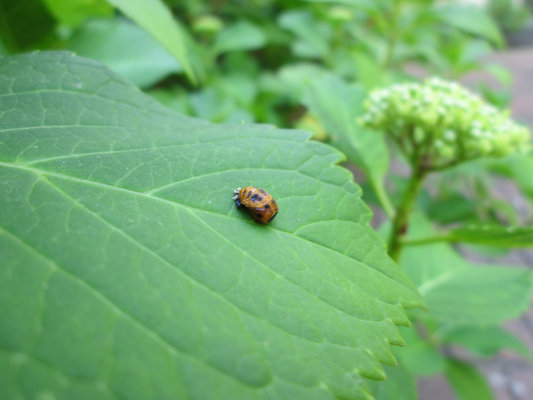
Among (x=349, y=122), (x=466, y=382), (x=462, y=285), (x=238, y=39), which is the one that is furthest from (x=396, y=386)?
(x=238, y=39)

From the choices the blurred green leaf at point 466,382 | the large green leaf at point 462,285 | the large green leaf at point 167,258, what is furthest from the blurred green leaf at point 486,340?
the large green leaf at point 167,258

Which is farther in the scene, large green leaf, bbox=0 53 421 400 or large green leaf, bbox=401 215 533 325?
large green leaf, bbox=401 215 533 325

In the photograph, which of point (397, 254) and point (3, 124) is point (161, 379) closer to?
point (3, 124)

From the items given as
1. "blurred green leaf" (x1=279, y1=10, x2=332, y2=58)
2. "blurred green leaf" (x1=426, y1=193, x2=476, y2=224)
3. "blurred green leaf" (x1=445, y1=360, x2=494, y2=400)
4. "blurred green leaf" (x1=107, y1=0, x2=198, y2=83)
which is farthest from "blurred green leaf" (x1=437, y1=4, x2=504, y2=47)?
"blurred green leaf" (x1=107, y1=0, x2=198, y2=83)

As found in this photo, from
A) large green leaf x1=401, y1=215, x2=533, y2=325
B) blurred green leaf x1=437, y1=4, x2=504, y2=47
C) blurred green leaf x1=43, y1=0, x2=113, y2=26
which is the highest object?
blurred green leaf x1=437, y1=4, x2=504, y2=47

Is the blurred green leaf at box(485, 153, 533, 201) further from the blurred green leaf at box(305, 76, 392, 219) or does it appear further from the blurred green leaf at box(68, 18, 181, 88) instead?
the blurred green leaf at box(68, 18, 181, 88)

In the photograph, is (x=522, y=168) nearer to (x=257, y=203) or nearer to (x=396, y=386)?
(x=396, y=386)

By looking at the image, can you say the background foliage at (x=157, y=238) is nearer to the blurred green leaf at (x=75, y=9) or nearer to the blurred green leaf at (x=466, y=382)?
the blurred green leaf at (x=75, y=9)
